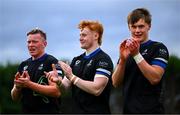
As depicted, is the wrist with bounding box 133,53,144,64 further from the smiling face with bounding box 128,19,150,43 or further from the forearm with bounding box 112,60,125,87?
the smiling face with bounding box 128,19,150,43

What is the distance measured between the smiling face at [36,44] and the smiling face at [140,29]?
67.5 inches

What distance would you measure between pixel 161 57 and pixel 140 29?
0.47 m

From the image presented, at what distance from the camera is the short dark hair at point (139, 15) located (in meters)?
7.41

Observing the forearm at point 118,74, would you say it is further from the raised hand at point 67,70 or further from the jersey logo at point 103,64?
the raised hand at point 67,70

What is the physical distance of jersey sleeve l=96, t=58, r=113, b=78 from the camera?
25.6ft

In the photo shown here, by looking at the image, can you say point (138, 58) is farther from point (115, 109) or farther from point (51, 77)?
point (115, 109)

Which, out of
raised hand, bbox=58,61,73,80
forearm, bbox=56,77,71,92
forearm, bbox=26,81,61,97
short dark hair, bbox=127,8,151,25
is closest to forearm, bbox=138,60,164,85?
short dark hair, bbox=127,8,151,25

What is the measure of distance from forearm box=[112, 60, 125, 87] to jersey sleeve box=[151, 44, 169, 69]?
0.41 meters

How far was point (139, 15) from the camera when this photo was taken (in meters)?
7.43

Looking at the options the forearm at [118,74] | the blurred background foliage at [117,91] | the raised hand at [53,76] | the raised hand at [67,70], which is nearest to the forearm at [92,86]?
the raised hand at [67,70]

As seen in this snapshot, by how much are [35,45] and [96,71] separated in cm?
117

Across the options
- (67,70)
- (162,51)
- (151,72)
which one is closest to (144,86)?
(151,72)

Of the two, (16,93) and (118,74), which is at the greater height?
(118,74)

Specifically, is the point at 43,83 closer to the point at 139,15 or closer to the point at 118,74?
A: the point at 118,74
